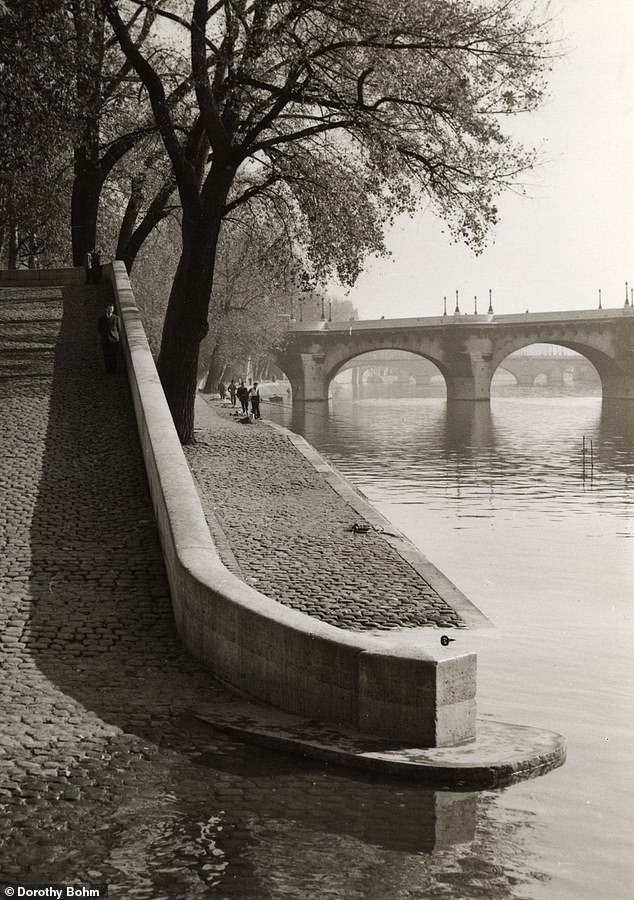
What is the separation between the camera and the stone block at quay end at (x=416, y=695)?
691 centimetres

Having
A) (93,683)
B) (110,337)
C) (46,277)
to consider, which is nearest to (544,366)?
(46,277)

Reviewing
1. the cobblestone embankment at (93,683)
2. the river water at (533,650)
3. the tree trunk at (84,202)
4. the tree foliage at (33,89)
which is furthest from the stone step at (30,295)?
the cobblestone embankment at (93,683)

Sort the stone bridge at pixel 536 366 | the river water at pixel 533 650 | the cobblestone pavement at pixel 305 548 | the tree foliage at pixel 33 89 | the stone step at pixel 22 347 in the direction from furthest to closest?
the stone bridge at pixel 536 366 < the stone step at pixel 22 347 < the tree foliage at pixel 33 89 < the cobblestone pavement at pixel 305 548 < the river water at pixel 533 650

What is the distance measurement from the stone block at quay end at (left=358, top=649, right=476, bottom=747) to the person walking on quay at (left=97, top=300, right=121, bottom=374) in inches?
414

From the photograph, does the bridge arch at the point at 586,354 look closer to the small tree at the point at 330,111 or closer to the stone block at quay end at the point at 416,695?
the small tree at the point at 330,111

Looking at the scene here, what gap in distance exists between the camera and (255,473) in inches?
747

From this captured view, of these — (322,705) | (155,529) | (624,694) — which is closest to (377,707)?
(322,705)

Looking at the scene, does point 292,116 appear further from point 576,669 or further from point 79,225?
point 576,669

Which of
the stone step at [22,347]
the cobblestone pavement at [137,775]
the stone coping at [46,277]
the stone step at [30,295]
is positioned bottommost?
the cobblestone pavement at [137,775]

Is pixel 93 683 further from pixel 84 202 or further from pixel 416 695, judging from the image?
pixel 84 202

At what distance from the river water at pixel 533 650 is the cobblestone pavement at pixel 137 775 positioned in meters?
0.12

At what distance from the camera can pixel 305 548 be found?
13.9m

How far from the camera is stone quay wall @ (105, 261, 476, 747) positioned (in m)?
6.97

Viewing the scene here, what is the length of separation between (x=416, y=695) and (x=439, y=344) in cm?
6727
